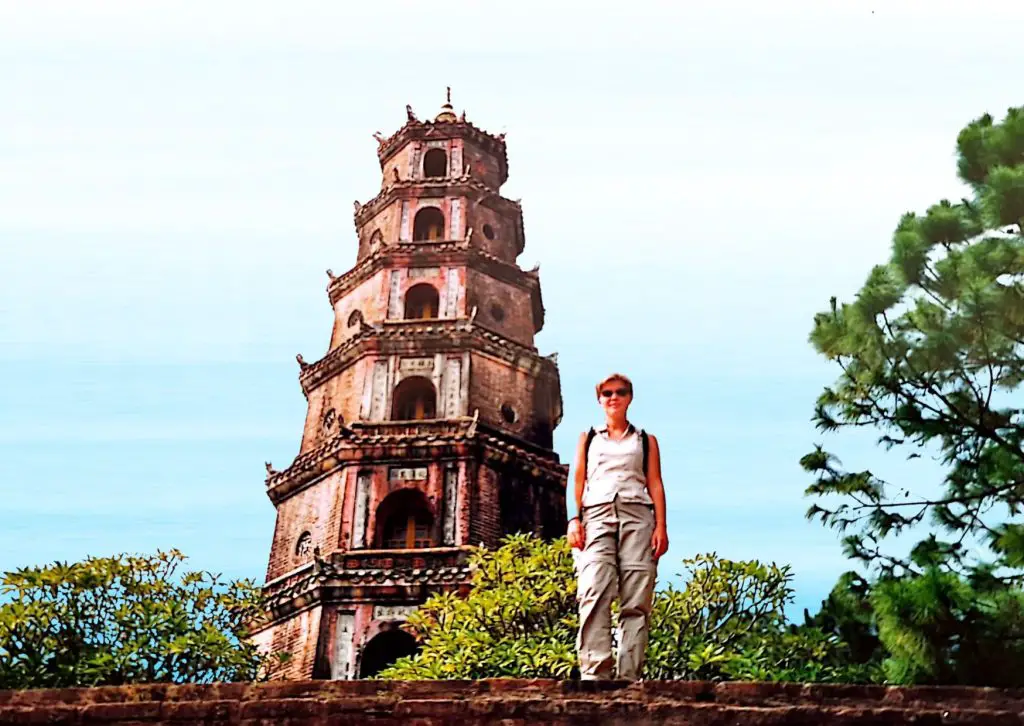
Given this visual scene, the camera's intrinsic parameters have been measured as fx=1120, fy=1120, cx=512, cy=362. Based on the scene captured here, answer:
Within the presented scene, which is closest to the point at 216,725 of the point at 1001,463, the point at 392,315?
the point at 1001,463

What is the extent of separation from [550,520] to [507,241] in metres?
8.77

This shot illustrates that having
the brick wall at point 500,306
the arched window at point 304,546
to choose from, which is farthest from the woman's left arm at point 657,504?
the brick wall at point 500,306

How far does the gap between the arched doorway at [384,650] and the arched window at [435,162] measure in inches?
557

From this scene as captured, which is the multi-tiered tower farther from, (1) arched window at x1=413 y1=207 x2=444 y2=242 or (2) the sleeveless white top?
(2) the sleeveless white top

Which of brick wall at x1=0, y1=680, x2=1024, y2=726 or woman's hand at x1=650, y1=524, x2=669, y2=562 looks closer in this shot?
brick wall at x1=0, y1=680, x2=1024, y2=726

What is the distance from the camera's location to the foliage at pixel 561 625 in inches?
629

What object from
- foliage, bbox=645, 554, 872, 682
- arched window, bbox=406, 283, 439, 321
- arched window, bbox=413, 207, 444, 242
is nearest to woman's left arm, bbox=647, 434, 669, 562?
foliage, bbox=645, 554, 872, 682

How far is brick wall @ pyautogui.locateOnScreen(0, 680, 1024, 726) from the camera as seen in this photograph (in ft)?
21.3

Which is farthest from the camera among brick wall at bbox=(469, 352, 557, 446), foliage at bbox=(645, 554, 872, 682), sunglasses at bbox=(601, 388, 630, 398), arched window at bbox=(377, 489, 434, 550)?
brick wall at bbox=(469, 352, 557, 446)

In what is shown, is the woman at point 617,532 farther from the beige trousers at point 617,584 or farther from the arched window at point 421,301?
the arched window at point 421,301

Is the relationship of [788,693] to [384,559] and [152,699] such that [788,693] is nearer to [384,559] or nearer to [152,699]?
[152,699]

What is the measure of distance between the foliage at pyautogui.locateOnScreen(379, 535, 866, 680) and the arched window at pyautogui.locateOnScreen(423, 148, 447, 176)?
1542 cm

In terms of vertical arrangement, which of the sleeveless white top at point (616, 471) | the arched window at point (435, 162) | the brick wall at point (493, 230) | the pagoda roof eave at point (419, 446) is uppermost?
the arched window at point (435, 162)

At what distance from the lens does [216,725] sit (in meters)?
6.59
